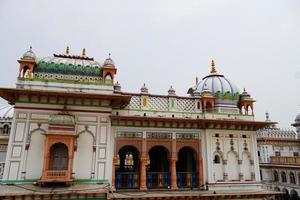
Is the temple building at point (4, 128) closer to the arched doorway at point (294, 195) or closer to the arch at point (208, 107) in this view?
the arch at point (208, 107)

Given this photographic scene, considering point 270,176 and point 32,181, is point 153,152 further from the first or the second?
point 270,176

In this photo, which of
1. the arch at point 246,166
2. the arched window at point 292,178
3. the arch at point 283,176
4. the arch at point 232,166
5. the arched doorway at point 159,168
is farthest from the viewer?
the arch at point 283,176

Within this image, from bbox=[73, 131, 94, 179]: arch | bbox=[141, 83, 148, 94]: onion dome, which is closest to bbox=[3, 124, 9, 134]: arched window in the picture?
bbox=[73, 131, 94, 179]: arch

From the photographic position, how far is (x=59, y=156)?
11047 millimetres

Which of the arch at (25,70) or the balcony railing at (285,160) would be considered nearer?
the arch at (25,70)

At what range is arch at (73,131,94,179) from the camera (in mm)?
10953

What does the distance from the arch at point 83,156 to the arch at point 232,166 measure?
7.29 metres

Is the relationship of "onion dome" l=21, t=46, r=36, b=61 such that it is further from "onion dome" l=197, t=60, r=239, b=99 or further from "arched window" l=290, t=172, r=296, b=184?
"arched window" l=290, t=172, r=296, b=184

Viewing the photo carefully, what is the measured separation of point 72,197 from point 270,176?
30624 millimetres

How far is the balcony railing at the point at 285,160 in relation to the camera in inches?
1137

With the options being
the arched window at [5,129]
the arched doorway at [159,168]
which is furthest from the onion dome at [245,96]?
the arched window at [5,129]

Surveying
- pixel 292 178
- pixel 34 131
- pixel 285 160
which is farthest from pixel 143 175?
pixel 285 160

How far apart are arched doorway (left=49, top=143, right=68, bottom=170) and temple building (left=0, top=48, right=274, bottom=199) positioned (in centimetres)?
4

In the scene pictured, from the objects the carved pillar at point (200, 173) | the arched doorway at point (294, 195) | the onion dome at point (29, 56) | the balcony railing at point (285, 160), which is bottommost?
the arched doorway at point (294, 195)
